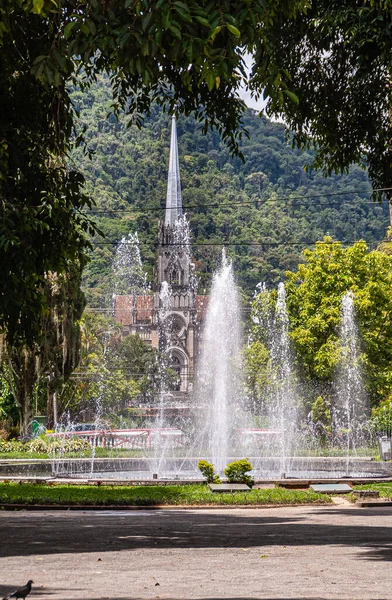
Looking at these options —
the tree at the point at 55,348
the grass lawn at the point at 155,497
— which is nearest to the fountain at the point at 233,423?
the tree at the point at 55,348

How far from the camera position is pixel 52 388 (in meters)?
32.8

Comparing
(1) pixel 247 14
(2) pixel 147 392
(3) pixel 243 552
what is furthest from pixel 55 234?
(2) pixel 147 392

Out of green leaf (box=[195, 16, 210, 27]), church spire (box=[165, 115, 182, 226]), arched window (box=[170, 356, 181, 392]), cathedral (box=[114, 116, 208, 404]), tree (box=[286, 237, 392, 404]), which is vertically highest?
church spire (box=[165, 115, 182, 226])

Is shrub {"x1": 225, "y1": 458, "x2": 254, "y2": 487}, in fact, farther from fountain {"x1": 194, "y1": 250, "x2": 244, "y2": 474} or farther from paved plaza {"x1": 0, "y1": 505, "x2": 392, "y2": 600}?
paved plaza {"x1": 0, "y1": 505, "x2": 392, "y2": 600}

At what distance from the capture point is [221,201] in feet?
542

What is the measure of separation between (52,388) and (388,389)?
1885 cm

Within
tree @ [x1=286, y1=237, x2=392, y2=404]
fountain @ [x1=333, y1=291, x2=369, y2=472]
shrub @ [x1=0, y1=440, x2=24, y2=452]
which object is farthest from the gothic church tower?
shrub @ [x1=0, y1=440, x2=24, y2=452]

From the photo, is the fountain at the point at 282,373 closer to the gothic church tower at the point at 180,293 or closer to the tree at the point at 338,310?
the tree at the point at 338,310

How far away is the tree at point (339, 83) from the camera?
12.4 m

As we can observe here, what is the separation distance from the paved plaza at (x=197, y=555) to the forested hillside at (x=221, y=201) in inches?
4452

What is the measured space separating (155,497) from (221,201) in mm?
148571

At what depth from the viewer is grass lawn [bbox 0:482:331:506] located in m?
17.7

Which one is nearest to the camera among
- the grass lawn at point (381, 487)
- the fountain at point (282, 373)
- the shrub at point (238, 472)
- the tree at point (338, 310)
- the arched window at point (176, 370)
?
the grass lawn at point (381, 487)

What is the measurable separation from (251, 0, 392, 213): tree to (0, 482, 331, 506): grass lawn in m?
6.62
